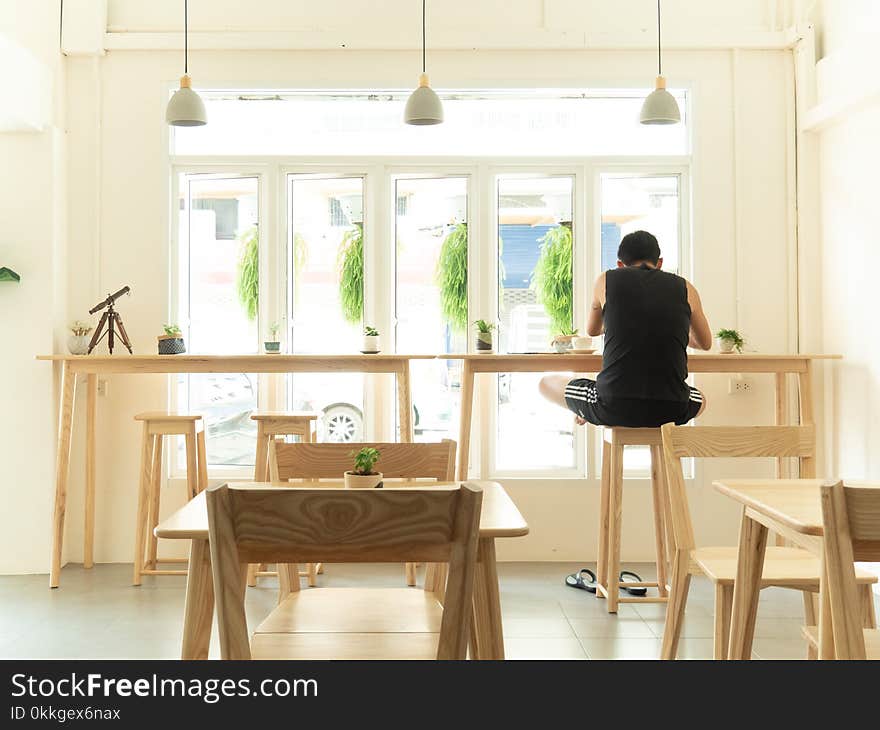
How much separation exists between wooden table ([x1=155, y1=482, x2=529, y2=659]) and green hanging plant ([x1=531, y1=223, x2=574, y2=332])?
3.23 m

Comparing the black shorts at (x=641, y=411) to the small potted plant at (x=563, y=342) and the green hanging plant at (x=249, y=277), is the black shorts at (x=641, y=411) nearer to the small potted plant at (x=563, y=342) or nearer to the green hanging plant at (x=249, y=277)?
the small potted plant at (x=563, y=342)

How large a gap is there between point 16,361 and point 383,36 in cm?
270

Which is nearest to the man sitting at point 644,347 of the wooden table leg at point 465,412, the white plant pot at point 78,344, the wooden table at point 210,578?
the wooden table leg at point 465,412

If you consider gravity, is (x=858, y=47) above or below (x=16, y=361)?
above

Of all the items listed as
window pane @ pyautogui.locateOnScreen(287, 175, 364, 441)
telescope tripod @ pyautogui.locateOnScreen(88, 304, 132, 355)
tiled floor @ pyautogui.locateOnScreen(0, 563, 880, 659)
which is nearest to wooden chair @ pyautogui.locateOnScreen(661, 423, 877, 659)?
tiled floor @ pyautogui.locateOnScreen(0, 563, 880, 659)

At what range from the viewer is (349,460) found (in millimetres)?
2717

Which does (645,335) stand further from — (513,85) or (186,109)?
(186,109)

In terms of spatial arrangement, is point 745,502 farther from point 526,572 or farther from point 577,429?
point 577,429

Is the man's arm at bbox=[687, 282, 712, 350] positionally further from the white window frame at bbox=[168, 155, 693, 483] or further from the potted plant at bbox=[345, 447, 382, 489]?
the potted plant at bbox=[345, 447, 382, 489]

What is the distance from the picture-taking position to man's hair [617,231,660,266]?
4.00m

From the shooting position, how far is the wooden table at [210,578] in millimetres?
1854

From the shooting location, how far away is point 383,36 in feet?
17.0

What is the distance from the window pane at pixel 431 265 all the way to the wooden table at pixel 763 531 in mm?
3019
